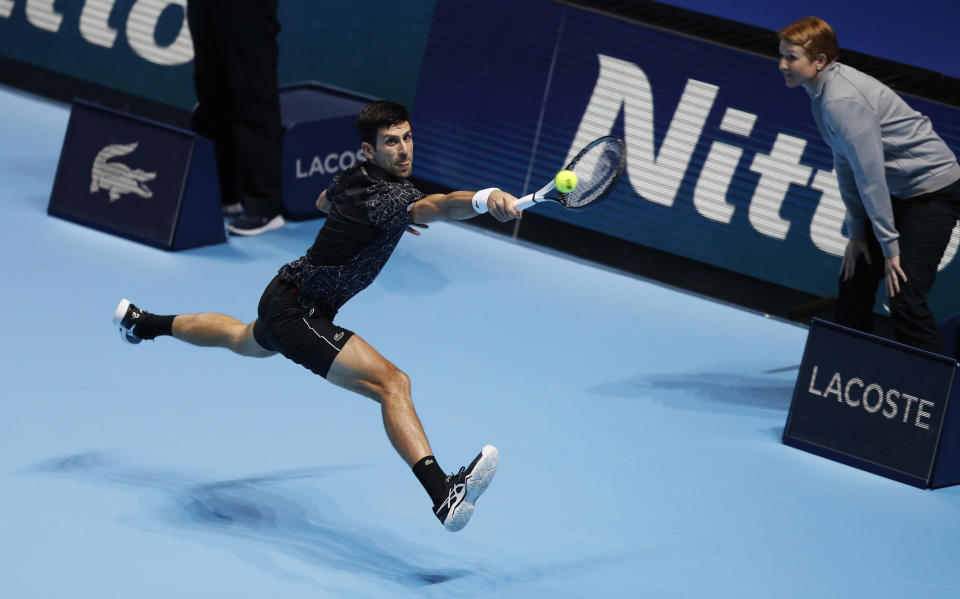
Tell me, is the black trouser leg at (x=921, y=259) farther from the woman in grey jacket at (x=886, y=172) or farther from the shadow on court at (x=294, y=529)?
the shadow on court at (x=294, y=529)

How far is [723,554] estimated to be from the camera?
4.45 meters

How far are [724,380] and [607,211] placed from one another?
1.83 meters

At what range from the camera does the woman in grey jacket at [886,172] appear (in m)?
5.35

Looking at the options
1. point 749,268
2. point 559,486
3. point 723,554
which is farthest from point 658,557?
point 749,268

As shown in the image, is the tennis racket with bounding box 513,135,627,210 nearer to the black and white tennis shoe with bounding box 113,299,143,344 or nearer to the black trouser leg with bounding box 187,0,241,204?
the black and white tennis shoe with bounding box 113,299,143,344

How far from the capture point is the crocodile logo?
6.76 m

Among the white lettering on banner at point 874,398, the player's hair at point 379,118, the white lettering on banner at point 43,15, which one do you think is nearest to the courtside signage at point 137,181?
the white lettering on banner at point 43,15

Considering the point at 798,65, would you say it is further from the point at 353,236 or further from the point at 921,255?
the point at 353,236

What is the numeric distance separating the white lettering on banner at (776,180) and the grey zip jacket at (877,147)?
1542 millimetres

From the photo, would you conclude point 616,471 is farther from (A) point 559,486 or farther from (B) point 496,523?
(B) point 496,523

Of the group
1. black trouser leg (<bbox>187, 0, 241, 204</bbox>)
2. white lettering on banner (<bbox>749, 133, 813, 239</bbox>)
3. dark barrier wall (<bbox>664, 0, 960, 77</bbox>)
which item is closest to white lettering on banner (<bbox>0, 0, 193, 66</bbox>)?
black trouser leg (<bbox>187, 0, 241, 204</bbox>)

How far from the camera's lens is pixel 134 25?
870 centimetres

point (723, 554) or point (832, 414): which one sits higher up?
point (832, 414)

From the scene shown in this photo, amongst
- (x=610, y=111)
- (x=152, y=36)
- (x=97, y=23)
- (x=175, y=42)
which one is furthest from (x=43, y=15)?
(x=610, y=111)
